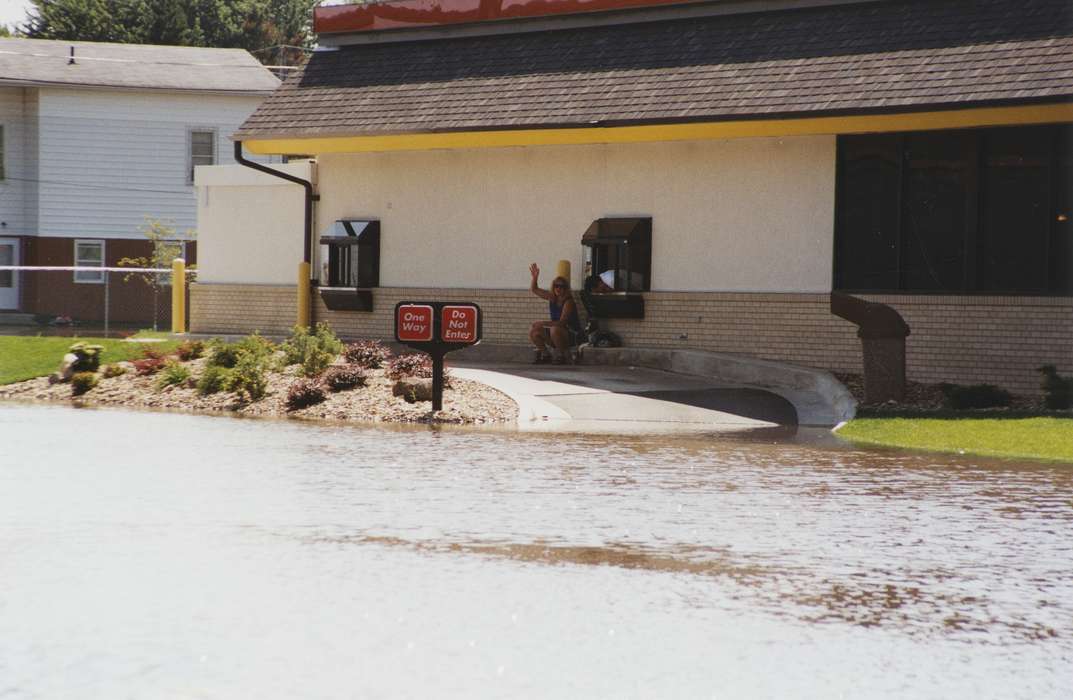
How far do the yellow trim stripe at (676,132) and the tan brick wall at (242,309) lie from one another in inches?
110

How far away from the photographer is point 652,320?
2508 cm

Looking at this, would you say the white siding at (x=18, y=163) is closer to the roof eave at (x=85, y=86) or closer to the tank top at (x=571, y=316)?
the roof eave at (x=85, y=86)

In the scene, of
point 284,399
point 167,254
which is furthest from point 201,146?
point 284,399

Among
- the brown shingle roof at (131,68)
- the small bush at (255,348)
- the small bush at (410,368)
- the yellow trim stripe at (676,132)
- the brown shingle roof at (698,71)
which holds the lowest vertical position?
the small bush at (410,368)

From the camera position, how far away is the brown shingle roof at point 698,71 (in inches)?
837

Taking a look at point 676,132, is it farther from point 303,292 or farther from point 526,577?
point 526,577

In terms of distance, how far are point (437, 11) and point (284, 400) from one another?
10668 millimetres

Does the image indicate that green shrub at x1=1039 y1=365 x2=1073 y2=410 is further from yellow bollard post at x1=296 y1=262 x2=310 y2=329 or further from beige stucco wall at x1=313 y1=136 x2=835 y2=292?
yellow bollard post at x1=296 y1=262 x2=310 y2=329

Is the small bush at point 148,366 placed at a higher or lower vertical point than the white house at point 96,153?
lower

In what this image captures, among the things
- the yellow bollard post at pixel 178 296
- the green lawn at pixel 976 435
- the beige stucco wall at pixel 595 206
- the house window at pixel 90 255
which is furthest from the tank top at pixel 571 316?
the house window at pixel 90 255

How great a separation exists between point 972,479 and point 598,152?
13.2m

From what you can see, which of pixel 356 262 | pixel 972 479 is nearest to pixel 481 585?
pixel 972 479

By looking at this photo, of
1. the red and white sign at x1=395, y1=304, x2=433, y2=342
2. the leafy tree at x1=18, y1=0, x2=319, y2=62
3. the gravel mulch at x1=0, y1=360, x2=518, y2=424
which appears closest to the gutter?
the gravel mulch at x1=0, y1=360, x2=518, y2=424

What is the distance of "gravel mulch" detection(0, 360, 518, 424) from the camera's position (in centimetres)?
1869
